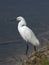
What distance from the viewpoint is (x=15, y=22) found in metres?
14.9

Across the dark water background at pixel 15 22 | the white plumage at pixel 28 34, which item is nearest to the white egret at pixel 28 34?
the white plumage at pixel 28 34

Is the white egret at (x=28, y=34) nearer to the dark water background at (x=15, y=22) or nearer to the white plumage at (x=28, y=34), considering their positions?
the white plumage at (x=28, y=34)

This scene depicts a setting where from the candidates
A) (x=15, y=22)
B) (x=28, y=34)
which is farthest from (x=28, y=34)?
(x=15, y=22)

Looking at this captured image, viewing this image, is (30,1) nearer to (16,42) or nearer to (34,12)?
(34,12)

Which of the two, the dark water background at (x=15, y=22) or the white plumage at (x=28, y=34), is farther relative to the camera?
the dark water background at (x=15, y=22)

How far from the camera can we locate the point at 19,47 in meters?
11.7

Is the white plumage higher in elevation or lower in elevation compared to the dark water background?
lower

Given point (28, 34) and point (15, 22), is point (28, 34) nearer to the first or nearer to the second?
point (28, 34)

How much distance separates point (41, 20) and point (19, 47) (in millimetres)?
4051

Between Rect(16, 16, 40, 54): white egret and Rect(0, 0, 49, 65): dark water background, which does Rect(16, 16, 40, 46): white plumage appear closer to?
Rect(16, 16, 40, 54): white egret

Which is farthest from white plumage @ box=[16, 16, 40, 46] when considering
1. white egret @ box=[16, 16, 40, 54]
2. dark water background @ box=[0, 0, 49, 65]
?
dark water background @ box=[0, 0, 49, 65]

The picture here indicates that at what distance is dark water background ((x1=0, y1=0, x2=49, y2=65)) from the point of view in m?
11.7

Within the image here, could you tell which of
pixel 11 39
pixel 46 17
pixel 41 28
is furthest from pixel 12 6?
pixel 11 39

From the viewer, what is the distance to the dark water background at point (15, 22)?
1171 centimetres
